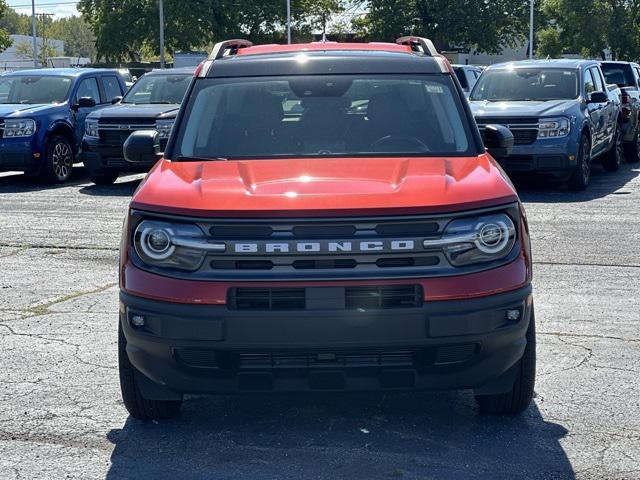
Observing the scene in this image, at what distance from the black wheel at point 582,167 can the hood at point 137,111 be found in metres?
5.52

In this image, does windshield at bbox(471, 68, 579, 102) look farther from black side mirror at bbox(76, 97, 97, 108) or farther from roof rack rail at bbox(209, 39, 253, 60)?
roof rack rail at bbox(209, 39, 253, 60)

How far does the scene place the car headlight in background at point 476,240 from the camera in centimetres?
450

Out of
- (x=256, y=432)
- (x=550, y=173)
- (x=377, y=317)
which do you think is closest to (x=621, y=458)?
(x=377, y=317)

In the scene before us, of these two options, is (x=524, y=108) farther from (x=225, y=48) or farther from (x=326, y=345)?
(x=326, y=345)

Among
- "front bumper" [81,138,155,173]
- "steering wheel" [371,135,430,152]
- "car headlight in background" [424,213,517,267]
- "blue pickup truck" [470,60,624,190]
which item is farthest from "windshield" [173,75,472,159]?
"front bumper" [81,138,155,173]

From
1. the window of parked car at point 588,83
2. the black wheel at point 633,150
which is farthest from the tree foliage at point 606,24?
the window of parked car at point 588,83

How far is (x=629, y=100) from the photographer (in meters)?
18.9

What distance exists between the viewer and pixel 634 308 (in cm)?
767

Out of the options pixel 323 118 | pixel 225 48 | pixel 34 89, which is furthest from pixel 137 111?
pixel 323 118

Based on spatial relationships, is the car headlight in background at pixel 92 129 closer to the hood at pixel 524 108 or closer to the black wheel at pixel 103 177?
the black wheel at pixel 103 177

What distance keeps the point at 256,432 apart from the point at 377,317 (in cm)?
100

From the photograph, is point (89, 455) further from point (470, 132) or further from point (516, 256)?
point (470, 132)

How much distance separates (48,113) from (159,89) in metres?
1.69

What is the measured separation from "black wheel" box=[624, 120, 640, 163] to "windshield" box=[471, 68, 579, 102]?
4.35m
